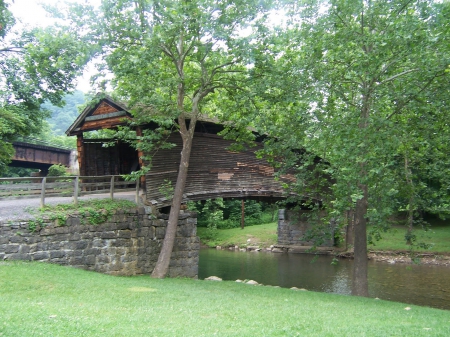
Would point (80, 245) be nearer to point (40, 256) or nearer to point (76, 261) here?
point (76, 261)

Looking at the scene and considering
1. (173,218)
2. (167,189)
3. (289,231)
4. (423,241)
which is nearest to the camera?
(173,218)

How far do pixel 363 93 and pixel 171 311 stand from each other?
23.1 ft

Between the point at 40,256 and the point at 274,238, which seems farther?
the point at 274,238

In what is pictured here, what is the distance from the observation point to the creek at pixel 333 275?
14.5m

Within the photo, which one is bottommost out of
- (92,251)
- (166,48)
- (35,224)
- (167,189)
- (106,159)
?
(92,251)

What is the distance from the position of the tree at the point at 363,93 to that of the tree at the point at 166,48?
47.4 inches

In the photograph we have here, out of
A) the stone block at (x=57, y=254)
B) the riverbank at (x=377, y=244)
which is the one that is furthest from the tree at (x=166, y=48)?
the riverbank at (x=377, y=244)

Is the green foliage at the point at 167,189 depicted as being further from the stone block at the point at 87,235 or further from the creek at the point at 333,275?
the creek at the point at 333,275

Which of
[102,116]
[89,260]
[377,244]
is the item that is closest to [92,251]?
[89,260]

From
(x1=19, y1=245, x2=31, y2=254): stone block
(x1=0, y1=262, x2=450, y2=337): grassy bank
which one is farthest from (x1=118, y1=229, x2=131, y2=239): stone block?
(x1=19, y1=245, x2=31, y2=254): stone block

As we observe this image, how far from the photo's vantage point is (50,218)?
1088 centimetres

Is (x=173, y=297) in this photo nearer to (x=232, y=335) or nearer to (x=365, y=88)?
(x=232, y=335)

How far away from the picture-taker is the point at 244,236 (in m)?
31.5

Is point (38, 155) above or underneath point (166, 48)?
underneath
